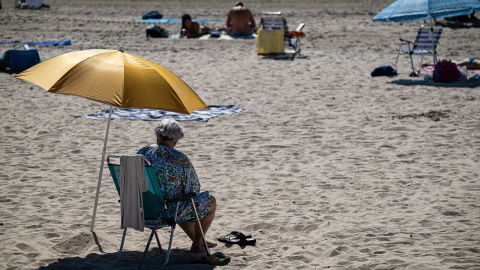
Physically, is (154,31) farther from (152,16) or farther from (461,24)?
(461,24)

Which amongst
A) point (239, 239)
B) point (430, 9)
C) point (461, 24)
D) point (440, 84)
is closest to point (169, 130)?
point (239, 239)

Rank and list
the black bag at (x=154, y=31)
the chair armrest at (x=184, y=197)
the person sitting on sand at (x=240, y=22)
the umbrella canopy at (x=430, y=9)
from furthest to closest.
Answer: the black bag at (x=154, y=31) → the person sitting on sand at (x=240, y=22) → the umbrella canopy at (x=430, y=9) → the chair armrest at (x=184, y=197)

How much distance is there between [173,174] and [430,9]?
25.6 feet

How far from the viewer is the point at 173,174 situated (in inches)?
163

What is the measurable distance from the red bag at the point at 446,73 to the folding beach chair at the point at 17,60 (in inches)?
312

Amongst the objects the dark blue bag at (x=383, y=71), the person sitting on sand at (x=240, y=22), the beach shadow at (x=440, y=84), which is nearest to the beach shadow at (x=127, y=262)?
the beach shadow at (x=440, y=84)

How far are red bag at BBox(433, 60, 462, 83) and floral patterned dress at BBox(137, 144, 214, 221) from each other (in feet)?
26.7

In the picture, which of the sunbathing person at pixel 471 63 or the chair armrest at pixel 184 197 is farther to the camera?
the sunbathing person at pixel 471 63

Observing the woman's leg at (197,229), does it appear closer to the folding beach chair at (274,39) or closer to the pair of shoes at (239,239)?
the pair of shoes at (239,239)

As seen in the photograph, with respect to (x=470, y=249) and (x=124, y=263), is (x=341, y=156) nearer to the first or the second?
(x=470, y=249)

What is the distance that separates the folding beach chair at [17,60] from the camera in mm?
11922

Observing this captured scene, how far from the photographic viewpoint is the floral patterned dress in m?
4.11

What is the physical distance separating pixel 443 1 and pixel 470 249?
727 cm

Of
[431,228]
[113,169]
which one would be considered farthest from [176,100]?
[431,228]
